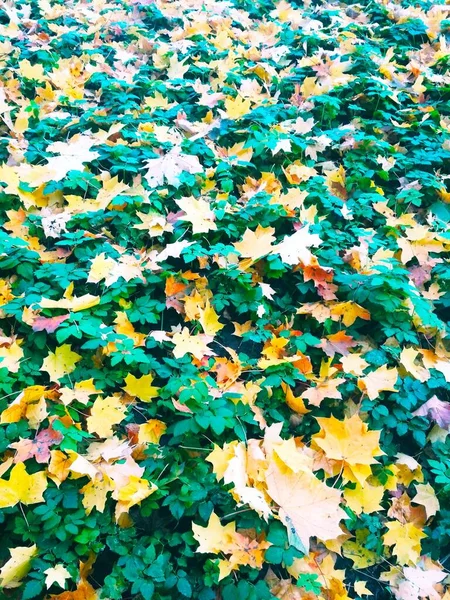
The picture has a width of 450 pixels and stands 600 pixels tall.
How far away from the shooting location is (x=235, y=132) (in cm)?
354

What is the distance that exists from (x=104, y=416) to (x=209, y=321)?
71 centimetres

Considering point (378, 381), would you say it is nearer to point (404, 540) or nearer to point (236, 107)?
point (404, 540)

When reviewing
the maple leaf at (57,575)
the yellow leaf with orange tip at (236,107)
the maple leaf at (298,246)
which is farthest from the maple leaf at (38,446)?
the yellow leaf with orange tip at (236,107)

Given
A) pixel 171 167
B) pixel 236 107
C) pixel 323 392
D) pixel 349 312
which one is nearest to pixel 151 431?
pixel 323 392

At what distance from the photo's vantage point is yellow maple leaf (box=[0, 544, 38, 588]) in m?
1.67

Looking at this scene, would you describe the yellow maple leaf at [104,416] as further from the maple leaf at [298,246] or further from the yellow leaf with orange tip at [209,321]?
the maple leaf at [298,246]

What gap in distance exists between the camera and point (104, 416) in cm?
207

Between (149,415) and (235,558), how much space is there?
2.27 ft

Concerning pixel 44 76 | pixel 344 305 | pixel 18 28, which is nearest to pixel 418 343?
pixel 344 305

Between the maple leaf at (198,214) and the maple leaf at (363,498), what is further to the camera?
the maple leaf at (198,214)

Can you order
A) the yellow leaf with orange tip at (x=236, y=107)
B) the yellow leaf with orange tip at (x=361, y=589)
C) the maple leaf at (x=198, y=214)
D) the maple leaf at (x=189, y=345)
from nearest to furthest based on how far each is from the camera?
1. the yellow leaf with orange tip at (x=361, y=589)
2. the maple leaf at (x=189, y=345)
3. the maple leaf at (x=198, y=214)
4. the yellow leaf with orange tip at (x=236, y=107)

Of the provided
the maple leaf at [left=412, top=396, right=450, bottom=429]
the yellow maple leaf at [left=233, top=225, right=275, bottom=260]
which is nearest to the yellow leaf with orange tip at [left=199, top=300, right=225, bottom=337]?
the yellow maple leaf at [left=233, top=225, right=275, bottom=260]

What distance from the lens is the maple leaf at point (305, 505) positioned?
5.90ft

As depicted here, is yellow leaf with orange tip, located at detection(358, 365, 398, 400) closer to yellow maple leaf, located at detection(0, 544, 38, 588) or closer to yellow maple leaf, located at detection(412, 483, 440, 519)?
yellow maple leaf, located at detection(412, 483, 440, 519)
